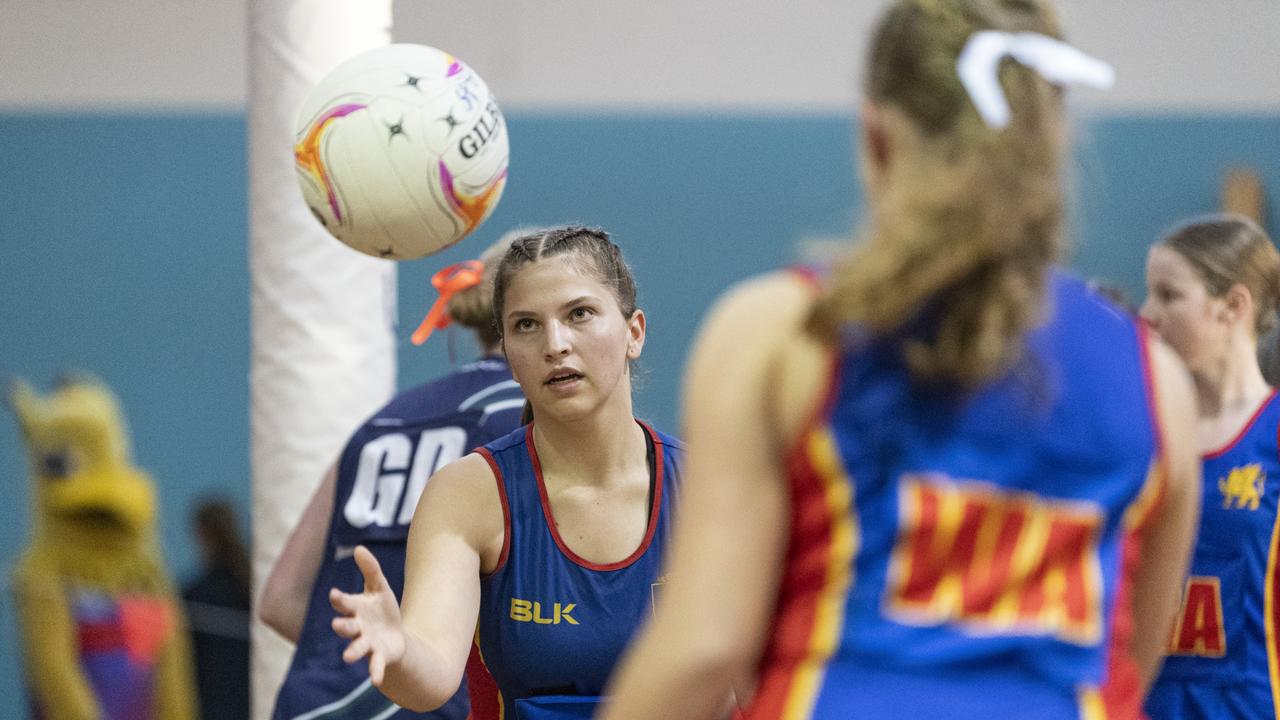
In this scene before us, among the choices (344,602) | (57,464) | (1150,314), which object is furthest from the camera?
(57,464)

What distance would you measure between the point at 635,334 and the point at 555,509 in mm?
367

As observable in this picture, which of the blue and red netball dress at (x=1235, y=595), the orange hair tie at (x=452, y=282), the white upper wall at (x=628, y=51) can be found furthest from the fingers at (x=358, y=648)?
the white upper wall at (x=628, y=51)

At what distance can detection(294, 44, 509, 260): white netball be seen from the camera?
2.50 metres

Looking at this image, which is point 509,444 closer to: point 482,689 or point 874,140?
point 482,689

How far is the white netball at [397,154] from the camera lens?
2500 millimetres

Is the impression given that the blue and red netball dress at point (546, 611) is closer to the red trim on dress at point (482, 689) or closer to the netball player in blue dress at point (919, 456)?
the red trim on dress at point (482, 689)

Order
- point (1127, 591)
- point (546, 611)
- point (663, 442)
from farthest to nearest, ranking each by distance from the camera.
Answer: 1. point (663, 442)
2. point (546, 611)
3. point (1127, 591)

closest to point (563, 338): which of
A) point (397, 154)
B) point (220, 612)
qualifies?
point (397, 154)

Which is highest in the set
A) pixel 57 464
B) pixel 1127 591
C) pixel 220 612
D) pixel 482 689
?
pixel 1127 591

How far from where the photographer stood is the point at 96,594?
5246mm

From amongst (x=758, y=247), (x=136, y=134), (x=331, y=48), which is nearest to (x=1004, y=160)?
(x=331, y=48)

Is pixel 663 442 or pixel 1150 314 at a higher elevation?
pixel 1150 314

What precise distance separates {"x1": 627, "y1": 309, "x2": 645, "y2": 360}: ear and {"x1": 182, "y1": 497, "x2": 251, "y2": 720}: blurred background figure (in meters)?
3.37

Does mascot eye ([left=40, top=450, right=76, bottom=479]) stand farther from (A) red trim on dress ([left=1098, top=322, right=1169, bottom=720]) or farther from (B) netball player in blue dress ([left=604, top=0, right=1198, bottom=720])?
(A) red trim on dress ([left=1098, top=322, right=1169, bottom=720])
